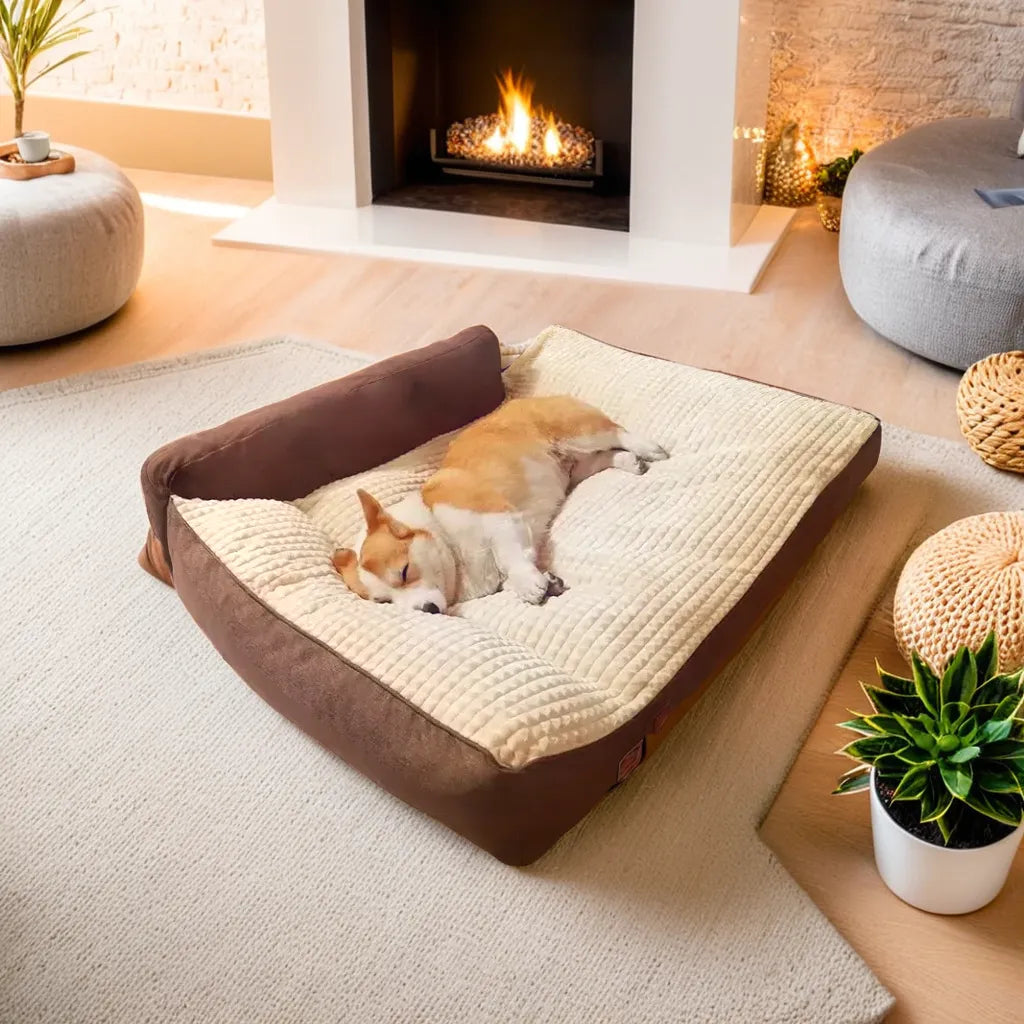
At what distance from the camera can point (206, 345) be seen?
313 cm

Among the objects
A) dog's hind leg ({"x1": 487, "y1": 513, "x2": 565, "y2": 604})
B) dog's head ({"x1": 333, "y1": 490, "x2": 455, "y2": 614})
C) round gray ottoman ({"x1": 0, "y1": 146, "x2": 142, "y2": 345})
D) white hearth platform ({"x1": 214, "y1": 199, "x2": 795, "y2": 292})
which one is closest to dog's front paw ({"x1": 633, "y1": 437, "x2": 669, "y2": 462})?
dog's hind leg ({"x1": 487, "y1": 513, "x2": 565, "y2": 604})

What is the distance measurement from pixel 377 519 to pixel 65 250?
Result: 1335mm

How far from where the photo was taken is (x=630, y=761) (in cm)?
177

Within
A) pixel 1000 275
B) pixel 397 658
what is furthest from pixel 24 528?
pixel 1000 275

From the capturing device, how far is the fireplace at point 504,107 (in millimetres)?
3740

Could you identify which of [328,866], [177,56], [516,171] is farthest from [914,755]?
[177,56]

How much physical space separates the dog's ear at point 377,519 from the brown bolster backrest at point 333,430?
18cm

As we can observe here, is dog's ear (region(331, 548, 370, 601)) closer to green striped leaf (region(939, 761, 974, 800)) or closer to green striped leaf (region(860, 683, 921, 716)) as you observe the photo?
green striped leaf (region(860, 683, 921, 716))

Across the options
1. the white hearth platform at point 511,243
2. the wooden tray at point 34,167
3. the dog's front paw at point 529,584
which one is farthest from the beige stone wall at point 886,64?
the dog's front paw at point 529,584

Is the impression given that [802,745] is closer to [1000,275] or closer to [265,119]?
[1000,275]

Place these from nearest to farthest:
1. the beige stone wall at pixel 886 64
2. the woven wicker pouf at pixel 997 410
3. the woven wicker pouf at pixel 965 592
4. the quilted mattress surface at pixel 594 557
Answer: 1. the quilted mattress surface at pixel 594 557
2. the woven wicker pouf at pixel 965 592
3. the woven wicker pouf at pixel 997 410
4. the beige stone wall at pixel 886 64

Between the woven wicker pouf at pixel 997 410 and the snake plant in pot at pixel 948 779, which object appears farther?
the woven wicker pouf at pixel 997 410

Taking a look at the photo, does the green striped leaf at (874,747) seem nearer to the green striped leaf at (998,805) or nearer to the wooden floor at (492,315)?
the green striped leaf at (998,805)

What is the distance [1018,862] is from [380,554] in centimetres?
99
